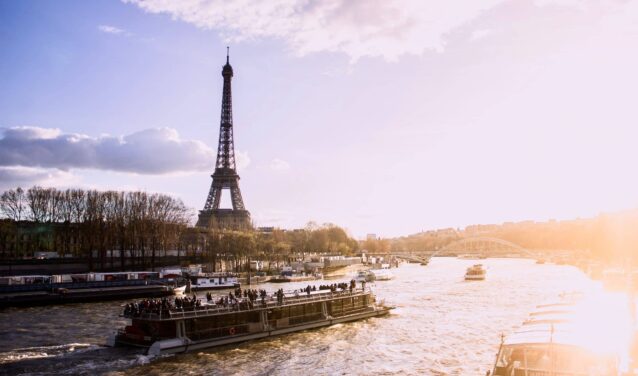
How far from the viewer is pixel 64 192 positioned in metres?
97.2

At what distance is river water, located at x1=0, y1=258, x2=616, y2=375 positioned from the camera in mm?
30312

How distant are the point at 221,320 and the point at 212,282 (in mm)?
42599

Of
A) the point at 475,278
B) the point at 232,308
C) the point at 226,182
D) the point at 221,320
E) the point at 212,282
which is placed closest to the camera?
the point at 221,320

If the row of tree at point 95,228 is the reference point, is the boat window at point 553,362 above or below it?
below

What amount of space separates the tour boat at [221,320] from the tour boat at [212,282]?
114 ft

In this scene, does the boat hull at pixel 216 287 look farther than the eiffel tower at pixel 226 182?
No

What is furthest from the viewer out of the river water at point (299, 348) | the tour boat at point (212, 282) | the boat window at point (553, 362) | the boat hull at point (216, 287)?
the tour boat at point (212, 282)

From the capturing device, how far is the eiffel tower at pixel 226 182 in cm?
13675

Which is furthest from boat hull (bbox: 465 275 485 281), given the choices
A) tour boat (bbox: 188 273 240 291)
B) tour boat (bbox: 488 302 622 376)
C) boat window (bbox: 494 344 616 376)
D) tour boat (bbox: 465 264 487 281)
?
boat window (bbox: 494 344 616 376)

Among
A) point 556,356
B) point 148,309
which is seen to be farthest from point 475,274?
point 556,356

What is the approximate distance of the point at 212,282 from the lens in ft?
258

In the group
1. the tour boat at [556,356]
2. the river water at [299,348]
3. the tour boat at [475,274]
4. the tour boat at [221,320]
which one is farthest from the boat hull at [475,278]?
the tour boat at [556,356]

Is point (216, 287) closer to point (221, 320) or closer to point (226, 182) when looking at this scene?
point (221, 320)

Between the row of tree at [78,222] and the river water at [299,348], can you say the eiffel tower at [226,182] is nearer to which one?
the row of tree at [78,222]
